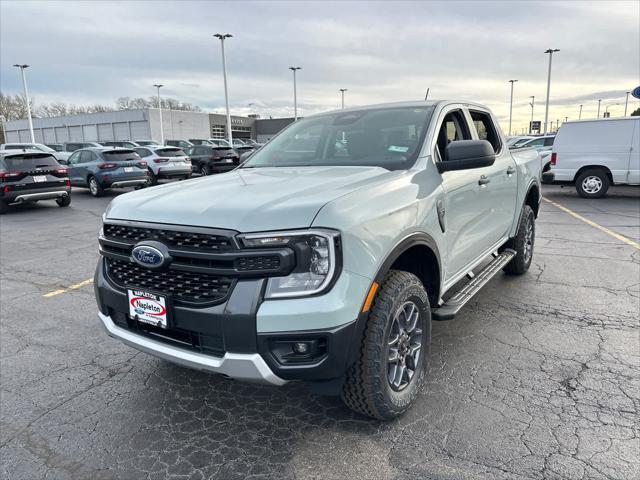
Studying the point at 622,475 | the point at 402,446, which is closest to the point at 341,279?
the point at 402,446

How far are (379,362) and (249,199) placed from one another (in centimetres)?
109

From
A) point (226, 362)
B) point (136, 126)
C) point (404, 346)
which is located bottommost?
point (404, 346)

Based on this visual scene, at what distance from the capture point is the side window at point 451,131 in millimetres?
3518

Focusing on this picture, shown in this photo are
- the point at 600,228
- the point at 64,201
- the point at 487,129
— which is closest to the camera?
the point at 487,129

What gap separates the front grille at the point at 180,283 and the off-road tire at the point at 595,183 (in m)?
12.9

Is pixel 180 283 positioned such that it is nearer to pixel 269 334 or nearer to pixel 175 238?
pixel 175 238

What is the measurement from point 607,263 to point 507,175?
262 centimetres

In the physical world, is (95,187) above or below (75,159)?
below

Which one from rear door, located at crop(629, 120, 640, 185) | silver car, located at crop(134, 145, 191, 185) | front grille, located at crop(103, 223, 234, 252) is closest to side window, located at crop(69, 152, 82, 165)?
silver car, located at crop(134, 145, 191, 185)

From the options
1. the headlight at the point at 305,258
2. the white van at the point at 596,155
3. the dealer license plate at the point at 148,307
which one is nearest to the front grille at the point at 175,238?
the headlight at the point at 305,258

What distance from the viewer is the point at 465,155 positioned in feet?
10.1

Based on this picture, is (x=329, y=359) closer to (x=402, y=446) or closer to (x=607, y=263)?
(x=402, y=446)

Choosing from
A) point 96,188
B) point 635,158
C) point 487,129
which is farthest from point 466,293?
point 96,188

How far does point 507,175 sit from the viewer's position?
457cm
